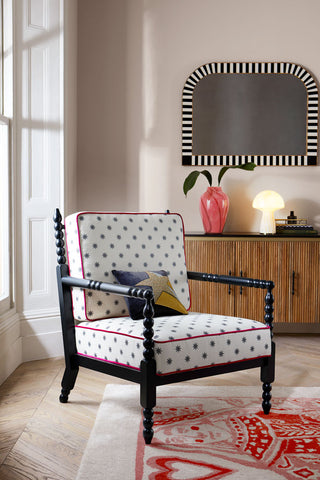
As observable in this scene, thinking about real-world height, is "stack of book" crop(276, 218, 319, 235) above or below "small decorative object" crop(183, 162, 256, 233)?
below

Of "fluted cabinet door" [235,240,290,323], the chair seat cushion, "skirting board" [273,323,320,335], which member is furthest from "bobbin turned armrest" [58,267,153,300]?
"skirting board" [273,323,320,335]

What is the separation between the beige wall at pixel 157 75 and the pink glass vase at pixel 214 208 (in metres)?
0.29

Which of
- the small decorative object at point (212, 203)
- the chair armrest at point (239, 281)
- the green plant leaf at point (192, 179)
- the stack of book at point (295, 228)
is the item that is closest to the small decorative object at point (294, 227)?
the stack of book at point (295, 228)

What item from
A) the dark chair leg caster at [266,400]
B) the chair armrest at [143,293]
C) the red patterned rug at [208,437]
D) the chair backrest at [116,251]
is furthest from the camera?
the chair backrest at [116,251]

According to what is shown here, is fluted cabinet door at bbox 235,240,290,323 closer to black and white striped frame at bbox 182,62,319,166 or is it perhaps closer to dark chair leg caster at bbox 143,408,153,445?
black and white striped frame at bbox 182,62,319,166

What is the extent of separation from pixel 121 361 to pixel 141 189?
215 cm

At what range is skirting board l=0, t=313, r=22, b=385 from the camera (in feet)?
9.16

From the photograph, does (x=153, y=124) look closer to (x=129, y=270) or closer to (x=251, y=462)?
(x=129, y=270)

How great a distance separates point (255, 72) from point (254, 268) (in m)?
1.54

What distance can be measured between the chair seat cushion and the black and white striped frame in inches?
77.7

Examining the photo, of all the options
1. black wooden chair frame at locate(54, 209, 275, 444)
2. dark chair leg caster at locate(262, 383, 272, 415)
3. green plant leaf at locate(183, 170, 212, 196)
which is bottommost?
dark chair leg caster at locate(262, 383, 272, 415)

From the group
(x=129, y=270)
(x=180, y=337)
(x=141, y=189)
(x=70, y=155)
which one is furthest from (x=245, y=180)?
(x=180, y=337)

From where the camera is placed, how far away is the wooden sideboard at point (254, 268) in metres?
3.70

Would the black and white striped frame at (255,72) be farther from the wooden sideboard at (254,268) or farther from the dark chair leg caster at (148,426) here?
the dark chair leg caster at (148,426)
